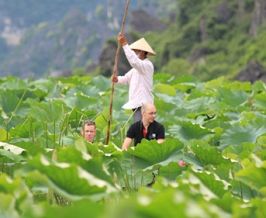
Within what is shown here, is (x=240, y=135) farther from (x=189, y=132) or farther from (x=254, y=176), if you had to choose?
(x=254, y=176)

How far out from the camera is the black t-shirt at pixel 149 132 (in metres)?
5.33

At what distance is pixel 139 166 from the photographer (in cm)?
439

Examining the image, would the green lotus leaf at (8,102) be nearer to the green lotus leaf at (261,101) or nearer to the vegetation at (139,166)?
the vegetation at (139,166)

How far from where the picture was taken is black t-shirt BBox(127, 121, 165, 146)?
5.33 m

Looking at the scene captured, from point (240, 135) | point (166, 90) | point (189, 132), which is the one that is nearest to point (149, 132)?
point (189, 132)

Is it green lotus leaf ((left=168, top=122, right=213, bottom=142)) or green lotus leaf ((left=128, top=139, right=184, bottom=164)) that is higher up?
green lotus leaf ((left=128, top=139, right=184, bottom=164))

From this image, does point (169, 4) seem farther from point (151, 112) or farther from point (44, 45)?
point (151, 112)

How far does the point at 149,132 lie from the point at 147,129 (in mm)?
23

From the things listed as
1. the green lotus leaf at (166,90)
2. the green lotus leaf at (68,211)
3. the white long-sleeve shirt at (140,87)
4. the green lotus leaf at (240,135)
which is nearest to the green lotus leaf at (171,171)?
the green lotus leaf at (240,135)

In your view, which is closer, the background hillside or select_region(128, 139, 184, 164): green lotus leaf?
select_region(128, 139, 184, 164): green lotus leaf

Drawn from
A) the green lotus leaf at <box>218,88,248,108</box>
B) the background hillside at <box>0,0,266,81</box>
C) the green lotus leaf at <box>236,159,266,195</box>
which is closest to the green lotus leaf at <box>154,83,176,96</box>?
the green lotus leaf at <box>218,88,248,108</box>

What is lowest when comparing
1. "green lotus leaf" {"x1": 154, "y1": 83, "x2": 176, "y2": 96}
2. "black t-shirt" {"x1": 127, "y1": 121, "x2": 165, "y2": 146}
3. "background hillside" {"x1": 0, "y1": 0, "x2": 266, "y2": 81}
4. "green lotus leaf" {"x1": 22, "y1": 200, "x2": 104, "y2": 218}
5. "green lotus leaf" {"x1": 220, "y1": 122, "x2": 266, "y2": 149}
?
"background hillside" {"x1": 0, "y1": 0, "x2": 266, "y2": 81}

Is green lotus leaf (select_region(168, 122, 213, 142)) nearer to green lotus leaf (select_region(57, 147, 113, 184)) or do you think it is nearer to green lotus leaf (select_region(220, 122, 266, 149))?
green lotus leaf (select_region(220, 122, 266, 149))

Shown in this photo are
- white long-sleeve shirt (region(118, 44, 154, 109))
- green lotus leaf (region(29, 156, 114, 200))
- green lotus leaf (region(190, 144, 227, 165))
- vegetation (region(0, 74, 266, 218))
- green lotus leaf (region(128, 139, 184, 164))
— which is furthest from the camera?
white long-sleeve shirt (region(118, 44, 154, 109))
